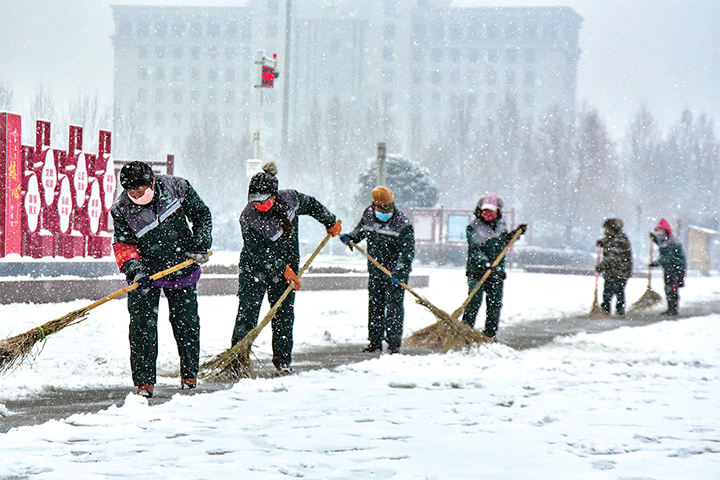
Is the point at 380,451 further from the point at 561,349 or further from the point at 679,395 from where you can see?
the point at 561,349

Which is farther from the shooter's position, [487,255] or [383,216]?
[487,255]

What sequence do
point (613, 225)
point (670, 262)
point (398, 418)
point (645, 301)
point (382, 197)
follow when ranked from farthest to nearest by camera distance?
1. point (645, 301)
2. point (670, 262)
3. point (613, 225)
4. point (382, 197)
5. point (398, 418)

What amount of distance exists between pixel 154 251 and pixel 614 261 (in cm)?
825

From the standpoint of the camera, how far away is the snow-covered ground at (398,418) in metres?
4.02

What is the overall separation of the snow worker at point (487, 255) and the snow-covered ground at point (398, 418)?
68 cm

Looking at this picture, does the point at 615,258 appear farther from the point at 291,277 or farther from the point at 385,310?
the point at 291,277

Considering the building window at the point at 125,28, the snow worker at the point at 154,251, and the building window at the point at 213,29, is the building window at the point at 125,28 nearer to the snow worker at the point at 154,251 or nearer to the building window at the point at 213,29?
the building window at the point at 213,29

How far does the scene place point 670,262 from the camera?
12969 mm

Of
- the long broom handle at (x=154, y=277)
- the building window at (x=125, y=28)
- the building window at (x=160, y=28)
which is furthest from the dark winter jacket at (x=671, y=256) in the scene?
the building window at (x=125, y=28)

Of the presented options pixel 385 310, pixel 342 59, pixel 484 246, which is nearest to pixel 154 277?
pixel 385 310

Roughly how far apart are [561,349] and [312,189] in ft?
169

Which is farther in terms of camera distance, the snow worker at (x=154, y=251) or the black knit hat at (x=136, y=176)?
the snow worker at (x=154, y=251)

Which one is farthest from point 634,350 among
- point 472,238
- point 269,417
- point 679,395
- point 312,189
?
point 312,189

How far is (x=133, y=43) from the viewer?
3561 inches
